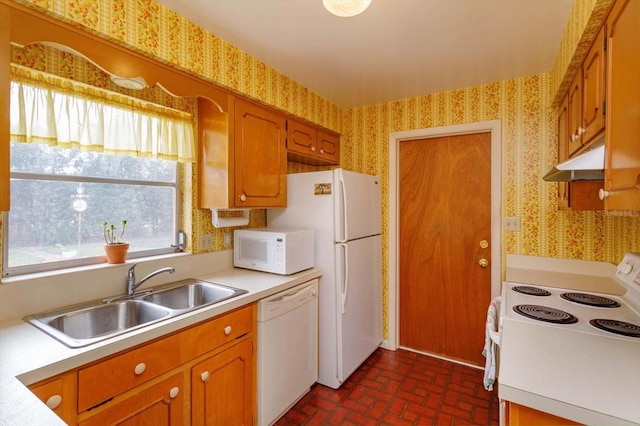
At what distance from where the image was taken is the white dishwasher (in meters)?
1.81

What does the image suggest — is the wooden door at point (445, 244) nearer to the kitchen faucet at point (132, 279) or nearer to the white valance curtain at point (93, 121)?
the white valance curtain at point (93, 121)

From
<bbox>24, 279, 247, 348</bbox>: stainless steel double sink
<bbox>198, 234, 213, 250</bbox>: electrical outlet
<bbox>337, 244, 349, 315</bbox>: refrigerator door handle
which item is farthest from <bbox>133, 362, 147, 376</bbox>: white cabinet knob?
<bbox>337, 244, 349, 315</bbox>: refrigerator door handle

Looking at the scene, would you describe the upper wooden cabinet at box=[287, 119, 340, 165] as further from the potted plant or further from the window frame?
the potted plant

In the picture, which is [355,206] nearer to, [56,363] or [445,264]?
[445,264]

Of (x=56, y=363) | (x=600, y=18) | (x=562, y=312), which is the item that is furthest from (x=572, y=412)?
(x=56, y=363)

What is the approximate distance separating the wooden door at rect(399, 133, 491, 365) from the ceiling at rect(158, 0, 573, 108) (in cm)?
65

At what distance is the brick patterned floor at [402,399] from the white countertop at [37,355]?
40.3 inches

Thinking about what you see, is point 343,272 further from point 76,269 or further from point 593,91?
point 593,91

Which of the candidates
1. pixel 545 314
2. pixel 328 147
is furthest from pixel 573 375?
pixel 328 147

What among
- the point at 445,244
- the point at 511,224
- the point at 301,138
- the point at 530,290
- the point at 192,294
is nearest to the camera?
the point at 530,290

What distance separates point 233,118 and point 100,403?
5.23 ft

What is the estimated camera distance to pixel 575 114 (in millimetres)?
1665

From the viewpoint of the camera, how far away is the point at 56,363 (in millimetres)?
1002

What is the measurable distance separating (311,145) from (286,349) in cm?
168
